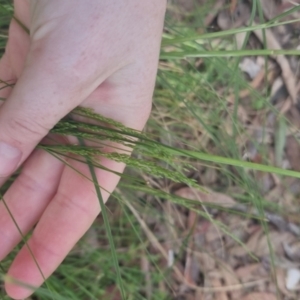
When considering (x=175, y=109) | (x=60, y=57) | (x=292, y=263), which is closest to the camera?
(x=60, y=57)

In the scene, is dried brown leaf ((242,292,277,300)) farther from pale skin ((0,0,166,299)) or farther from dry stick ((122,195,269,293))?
pale skin ((0,0,166,299))

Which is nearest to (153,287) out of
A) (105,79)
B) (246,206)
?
(246,206)

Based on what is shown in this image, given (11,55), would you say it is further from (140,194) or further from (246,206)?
(246,206)

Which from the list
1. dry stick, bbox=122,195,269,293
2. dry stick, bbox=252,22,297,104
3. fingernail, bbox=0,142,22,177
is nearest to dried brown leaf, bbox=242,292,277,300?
dry stick, bbox=122,195,269,293

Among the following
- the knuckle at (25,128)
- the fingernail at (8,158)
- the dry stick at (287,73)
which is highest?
the dry stick at (287,73)

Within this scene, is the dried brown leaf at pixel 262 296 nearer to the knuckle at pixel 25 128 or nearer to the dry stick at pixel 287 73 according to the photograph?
the dry stick at pixel 287 73

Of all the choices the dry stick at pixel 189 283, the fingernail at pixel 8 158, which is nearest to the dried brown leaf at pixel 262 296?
the dry stick at pixel 189 283

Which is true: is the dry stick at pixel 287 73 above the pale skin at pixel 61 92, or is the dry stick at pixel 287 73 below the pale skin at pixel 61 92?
above

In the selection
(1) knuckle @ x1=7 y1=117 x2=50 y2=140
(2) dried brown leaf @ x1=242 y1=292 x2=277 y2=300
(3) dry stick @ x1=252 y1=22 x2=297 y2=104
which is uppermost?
(3) dry stick @ x1=252 y1=22 x2=297 y2=104

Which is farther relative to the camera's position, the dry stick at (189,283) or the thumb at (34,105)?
the dry stick at (189,283)
